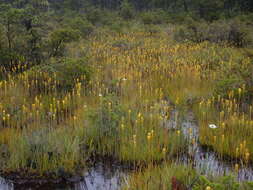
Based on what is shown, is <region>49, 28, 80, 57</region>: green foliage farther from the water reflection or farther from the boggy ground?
the water reflection

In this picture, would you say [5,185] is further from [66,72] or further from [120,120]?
[66,72]

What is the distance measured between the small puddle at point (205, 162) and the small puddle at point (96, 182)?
3.20 ft

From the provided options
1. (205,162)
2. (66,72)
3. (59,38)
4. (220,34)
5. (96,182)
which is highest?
(59,38)

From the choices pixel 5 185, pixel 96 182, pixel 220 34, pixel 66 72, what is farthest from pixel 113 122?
pixel 220 34

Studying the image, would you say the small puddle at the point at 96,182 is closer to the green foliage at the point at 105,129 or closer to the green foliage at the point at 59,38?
the green foliage at the point at 105,129

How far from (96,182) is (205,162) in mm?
1605

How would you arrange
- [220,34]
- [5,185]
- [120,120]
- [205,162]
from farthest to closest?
[220,34] → [120,120] → [205,162] → [5,185]

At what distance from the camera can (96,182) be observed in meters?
4.23

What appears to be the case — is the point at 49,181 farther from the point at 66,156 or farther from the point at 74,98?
the point at 74,98

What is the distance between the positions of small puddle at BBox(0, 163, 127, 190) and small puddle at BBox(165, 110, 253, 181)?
974 millimetres

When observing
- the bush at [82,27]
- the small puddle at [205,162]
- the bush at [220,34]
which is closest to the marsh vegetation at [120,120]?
the small puddle at [205,162]

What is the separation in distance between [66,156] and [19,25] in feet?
19.3

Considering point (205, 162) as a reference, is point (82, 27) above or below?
above

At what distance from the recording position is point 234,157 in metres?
4.66
